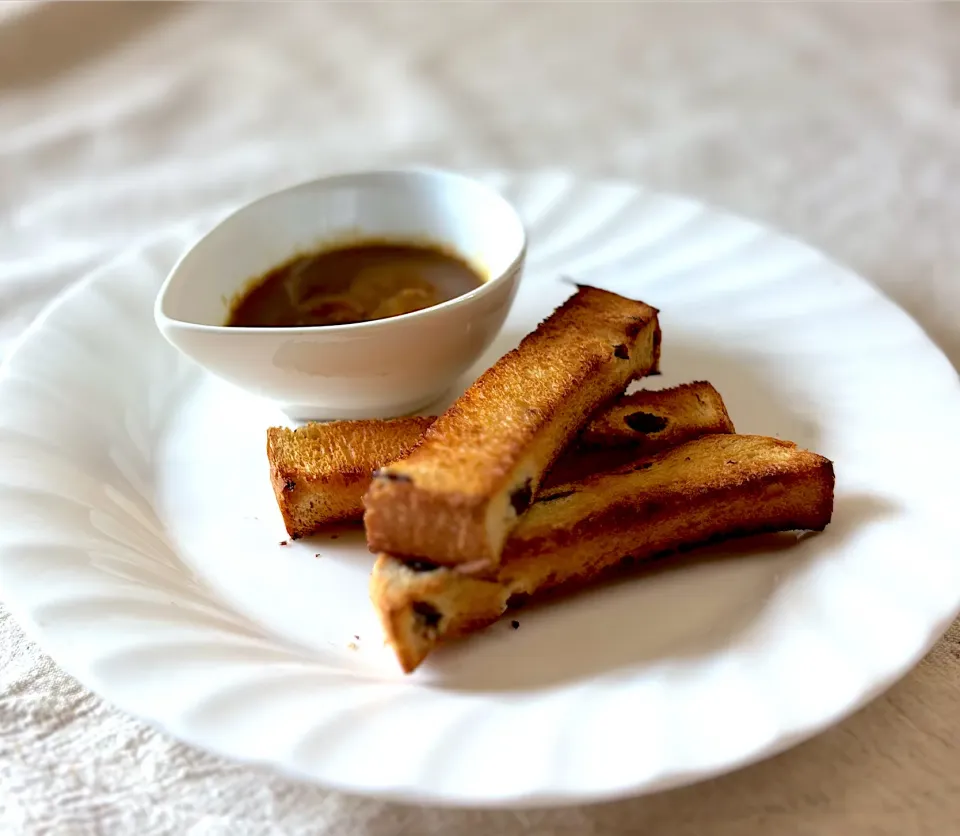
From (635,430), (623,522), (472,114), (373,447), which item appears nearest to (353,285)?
(373,447)

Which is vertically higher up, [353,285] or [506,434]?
[506,434]

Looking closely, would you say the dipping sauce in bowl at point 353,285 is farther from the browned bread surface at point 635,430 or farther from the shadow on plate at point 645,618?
the shadow on plate at point 645,618

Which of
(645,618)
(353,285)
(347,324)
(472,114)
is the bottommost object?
(472,114)

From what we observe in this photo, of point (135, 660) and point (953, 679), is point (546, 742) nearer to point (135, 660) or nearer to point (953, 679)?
point (135, 660)

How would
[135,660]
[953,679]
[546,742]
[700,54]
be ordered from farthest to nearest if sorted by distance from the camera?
1. [700,54]
2. [953,679]
3. [135,660]
4. [546,742]

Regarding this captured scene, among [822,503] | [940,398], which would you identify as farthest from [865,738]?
[940,398]

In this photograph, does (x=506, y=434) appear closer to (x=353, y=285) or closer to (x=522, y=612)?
(x=522, y=612)

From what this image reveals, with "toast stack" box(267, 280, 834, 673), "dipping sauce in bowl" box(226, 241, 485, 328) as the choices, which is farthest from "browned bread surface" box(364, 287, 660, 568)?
"dipping sauce in bowl" box(226, 241, 485, 328)

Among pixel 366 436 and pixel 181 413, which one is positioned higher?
pixel 366 436
